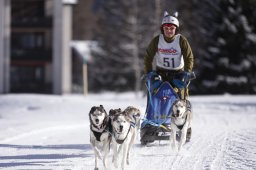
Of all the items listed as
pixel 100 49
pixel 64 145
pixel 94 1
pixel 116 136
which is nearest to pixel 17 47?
pixel 100 49

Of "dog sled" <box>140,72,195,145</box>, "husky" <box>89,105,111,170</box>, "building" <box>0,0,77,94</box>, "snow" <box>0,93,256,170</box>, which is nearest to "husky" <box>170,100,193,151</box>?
"snow" <box>0,93,256,170</box>

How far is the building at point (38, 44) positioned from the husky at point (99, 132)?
23.3 m

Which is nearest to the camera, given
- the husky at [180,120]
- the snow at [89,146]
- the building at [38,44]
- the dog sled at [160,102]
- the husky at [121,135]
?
the husky at [121,135]

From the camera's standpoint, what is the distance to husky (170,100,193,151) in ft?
30.8

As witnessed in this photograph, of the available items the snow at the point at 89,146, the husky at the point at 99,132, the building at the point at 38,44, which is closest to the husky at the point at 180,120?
the snow at the point at 89,146

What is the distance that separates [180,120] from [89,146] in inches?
86.5

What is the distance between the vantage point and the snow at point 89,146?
8.54m

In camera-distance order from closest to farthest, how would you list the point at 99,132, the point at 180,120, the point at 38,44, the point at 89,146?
the point at 99,132
the point at 180,120
the point at 89,146
the point at 38,44

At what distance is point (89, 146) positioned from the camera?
1083cm

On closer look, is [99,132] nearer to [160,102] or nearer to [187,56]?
[160,102]

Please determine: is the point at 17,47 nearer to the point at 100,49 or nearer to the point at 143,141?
the point at 100,49

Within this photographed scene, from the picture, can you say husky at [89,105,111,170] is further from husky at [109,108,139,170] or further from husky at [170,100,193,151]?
husky at [170,100,193,151]

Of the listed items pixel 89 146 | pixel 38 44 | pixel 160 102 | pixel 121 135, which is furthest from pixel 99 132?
pixel 38 44

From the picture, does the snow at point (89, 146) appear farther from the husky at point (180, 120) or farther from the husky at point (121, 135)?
the husky at point (121, 135)
